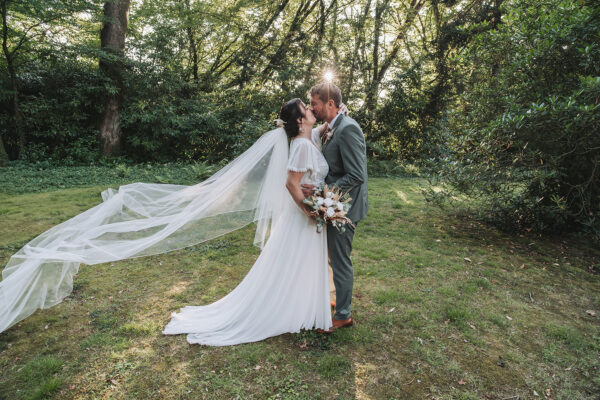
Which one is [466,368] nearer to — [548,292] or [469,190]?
[548,292]

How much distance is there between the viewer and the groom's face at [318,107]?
10.5ft

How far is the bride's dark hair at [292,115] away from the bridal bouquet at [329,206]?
2.10 ft

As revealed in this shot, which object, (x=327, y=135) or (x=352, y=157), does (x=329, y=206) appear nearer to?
(x=352, y=157)

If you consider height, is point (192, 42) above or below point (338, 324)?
above

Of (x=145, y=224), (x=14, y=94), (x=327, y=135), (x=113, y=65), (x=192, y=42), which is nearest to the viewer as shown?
(x=327, y=135)

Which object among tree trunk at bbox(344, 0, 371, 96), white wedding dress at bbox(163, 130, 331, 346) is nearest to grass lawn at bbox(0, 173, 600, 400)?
white wedding dress at bbox(163, 130, 331, 346)

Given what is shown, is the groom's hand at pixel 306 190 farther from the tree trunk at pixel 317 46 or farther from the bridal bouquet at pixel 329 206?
the tree trunk at pixel 317 46

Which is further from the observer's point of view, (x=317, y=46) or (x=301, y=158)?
(x=317, y=46)

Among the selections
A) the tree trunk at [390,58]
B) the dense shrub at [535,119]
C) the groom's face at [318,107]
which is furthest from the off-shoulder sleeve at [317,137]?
the tree trunk at [390,58]

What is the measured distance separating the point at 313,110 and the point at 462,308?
2920 millimetres

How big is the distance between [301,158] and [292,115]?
46 cm

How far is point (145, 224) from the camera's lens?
136 inches

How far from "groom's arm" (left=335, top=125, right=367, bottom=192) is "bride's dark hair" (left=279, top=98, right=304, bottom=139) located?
1.60 ft

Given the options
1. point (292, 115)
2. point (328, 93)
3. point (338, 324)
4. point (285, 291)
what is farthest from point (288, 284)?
point (328, 93)
